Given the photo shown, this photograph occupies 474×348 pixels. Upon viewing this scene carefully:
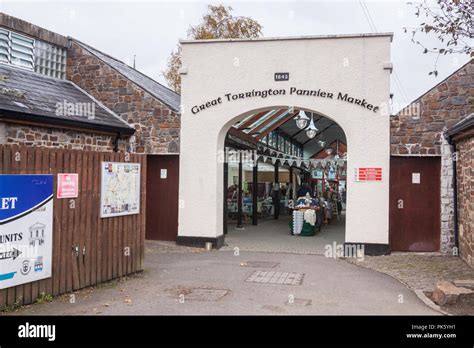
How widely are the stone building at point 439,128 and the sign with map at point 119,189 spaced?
20.3 ft

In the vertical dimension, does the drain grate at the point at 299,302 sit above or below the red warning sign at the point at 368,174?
below

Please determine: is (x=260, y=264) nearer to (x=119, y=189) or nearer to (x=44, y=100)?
(x=119, y=189)

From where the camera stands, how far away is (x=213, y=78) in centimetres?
1223

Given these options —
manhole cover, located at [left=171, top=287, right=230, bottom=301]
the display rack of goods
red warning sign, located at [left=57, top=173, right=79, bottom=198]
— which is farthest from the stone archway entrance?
red warning sign, located at [left=57, top=173, right=79, bottom=198]

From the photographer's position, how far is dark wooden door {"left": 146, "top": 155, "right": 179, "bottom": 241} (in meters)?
12.6

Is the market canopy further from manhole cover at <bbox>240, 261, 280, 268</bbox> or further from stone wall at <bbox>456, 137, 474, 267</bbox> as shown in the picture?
manhole cover at <bbox>240, 261, 280, 268</bbox>

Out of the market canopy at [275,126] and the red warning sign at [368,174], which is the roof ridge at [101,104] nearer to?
the market canopy at [275,126]

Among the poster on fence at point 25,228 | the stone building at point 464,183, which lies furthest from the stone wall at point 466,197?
the poster on fence at point 25,228

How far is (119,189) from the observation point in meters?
7.99

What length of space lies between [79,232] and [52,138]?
13.1 ft

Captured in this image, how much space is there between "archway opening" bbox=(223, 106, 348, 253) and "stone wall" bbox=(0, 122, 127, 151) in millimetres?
3452

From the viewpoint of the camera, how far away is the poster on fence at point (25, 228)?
595 centimetres

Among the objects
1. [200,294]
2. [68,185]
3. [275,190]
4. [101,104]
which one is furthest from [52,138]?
[275,190]
